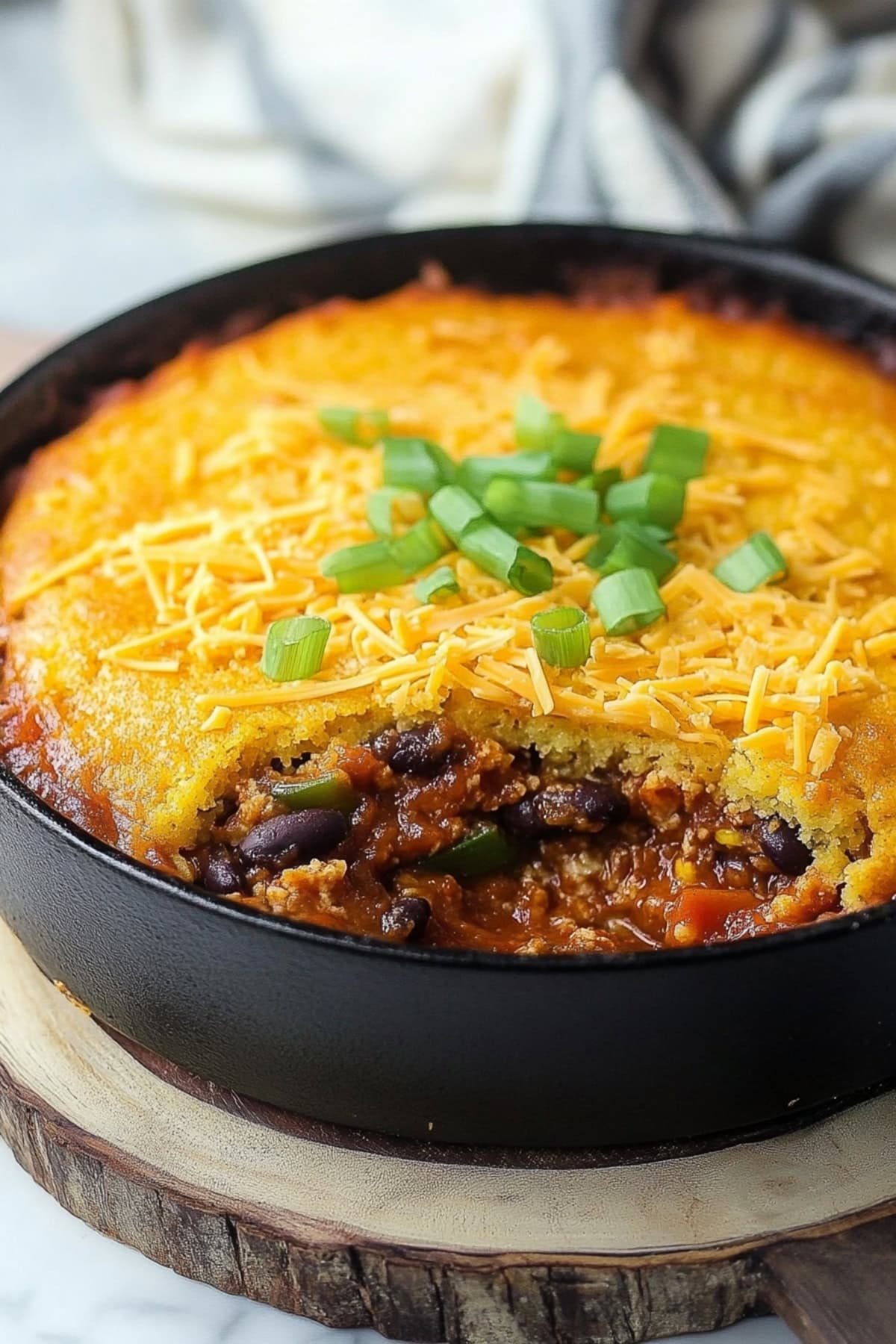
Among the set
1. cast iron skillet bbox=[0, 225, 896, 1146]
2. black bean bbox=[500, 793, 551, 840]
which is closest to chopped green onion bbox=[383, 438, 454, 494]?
black bean bbox=[500, 793, 551, 840]

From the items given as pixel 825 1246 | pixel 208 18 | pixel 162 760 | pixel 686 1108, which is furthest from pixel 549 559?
pixel 208 18

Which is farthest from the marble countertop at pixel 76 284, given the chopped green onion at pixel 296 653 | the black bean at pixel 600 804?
the chopped green onion at pixel 296 653

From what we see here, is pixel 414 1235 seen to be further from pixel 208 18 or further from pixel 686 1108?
pixel 208 18

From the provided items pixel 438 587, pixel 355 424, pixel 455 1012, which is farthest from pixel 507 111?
pixel 455 1012

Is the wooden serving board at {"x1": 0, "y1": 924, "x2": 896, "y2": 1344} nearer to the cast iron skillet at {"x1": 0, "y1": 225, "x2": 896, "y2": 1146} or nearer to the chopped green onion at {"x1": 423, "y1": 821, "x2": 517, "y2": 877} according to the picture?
the cast iron skillet at {"x1": 0, "y1": 225, "x2": 896, "y2": 1146}

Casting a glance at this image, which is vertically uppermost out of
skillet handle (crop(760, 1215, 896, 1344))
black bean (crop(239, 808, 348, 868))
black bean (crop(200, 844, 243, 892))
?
black bean (crop(239, 808, 348, 868))
